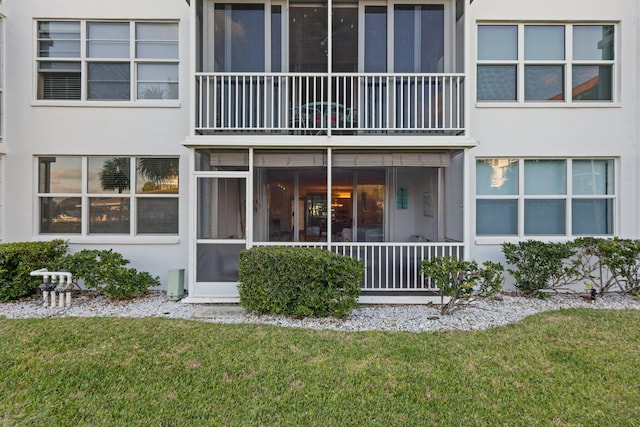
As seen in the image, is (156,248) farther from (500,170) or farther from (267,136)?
(500,170)

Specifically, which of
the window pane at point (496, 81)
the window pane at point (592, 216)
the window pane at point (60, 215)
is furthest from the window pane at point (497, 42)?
the window pane at point (60, 215)

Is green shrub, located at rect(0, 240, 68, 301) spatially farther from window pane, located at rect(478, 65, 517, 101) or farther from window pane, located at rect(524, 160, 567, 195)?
window pane, located at rect(524, 160, 567, 195)

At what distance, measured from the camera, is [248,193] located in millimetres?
6629

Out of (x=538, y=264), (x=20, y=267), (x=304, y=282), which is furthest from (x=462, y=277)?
(x=20, y=267)

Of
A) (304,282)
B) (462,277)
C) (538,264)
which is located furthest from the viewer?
(538,264)

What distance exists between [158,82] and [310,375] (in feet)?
23.0

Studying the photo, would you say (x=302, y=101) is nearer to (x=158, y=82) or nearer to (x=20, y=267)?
(x=158, y=82)

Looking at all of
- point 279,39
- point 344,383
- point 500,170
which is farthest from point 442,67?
point 344,383

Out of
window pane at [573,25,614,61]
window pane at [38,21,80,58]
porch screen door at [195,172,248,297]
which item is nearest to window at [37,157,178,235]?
porch screen door at [195,172,248,297]

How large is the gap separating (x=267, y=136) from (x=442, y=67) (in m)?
4.22

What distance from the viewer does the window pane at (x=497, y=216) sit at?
297 inches

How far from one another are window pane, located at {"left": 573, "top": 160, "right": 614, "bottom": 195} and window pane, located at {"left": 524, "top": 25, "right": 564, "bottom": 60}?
2.46 meters

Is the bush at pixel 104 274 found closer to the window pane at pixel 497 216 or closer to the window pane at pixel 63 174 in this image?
the window pane at pixel 63 174

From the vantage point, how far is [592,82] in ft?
24.8
